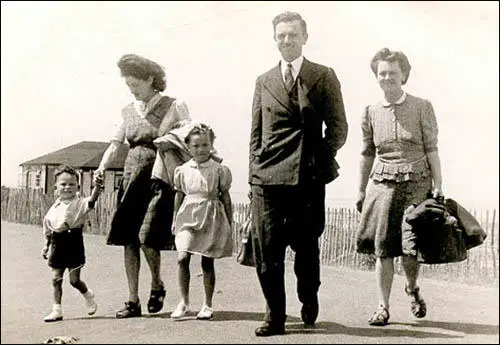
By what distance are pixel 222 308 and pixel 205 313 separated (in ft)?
1.31

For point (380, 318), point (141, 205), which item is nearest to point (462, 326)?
point (380, 318)

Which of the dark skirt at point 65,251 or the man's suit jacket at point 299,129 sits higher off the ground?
the man's suit jacket at point 299,129

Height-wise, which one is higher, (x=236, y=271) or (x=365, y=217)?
(x=365, y=217)

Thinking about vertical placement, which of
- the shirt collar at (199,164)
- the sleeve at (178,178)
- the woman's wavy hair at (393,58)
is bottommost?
the sleeve at (178,178)

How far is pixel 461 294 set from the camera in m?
4.83

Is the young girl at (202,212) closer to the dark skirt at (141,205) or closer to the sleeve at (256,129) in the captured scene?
the dark skirt at (141,205)

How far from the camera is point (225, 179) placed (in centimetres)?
412

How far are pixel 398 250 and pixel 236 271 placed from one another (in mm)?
1815

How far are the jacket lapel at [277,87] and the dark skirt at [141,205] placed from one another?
1.03m

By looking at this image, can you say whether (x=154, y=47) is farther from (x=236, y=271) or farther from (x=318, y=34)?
(x=236, y=271)

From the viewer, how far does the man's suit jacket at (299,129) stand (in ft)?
11.8

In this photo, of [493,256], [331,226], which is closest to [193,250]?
[331,226]

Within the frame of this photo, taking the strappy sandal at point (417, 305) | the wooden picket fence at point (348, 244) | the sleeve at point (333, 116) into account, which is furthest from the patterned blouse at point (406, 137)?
the wooden picket fence at point (348, 244)

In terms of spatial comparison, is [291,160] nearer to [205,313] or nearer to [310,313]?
[310,313]
